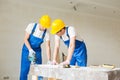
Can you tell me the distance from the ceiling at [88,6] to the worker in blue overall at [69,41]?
6.67 feet

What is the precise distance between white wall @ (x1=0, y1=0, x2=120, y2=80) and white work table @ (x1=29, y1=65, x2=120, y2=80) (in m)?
2.32

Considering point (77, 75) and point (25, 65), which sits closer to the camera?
point (77, 75)

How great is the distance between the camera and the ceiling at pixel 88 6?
209 inches

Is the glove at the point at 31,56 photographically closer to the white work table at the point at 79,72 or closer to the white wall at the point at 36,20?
the white work table at the point at 79,72

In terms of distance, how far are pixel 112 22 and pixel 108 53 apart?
1016mm

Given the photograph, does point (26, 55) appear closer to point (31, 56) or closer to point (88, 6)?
point (31, 56)

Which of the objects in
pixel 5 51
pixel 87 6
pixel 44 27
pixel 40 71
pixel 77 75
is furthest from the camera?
pixel 87 6

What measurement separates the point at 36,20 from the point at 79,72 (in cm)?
335

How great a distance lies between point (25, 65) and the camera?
11.5 ft

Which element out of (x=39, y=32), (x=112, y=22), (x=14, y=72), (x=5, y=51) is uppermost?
(x=112, y=22)

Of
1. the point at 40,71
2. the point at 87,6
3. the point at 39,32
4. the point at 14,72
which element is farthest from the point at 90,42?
the point at 40,71

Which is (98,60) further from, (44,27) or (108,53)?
(44,27)

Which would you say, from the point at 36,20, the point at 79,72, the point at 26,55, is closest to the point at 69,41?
the point at 26,55

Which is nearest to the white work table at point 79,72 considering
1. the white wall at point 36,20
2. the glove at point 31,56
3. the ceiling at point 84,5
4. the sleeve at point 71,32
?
the glove at point 31,56
